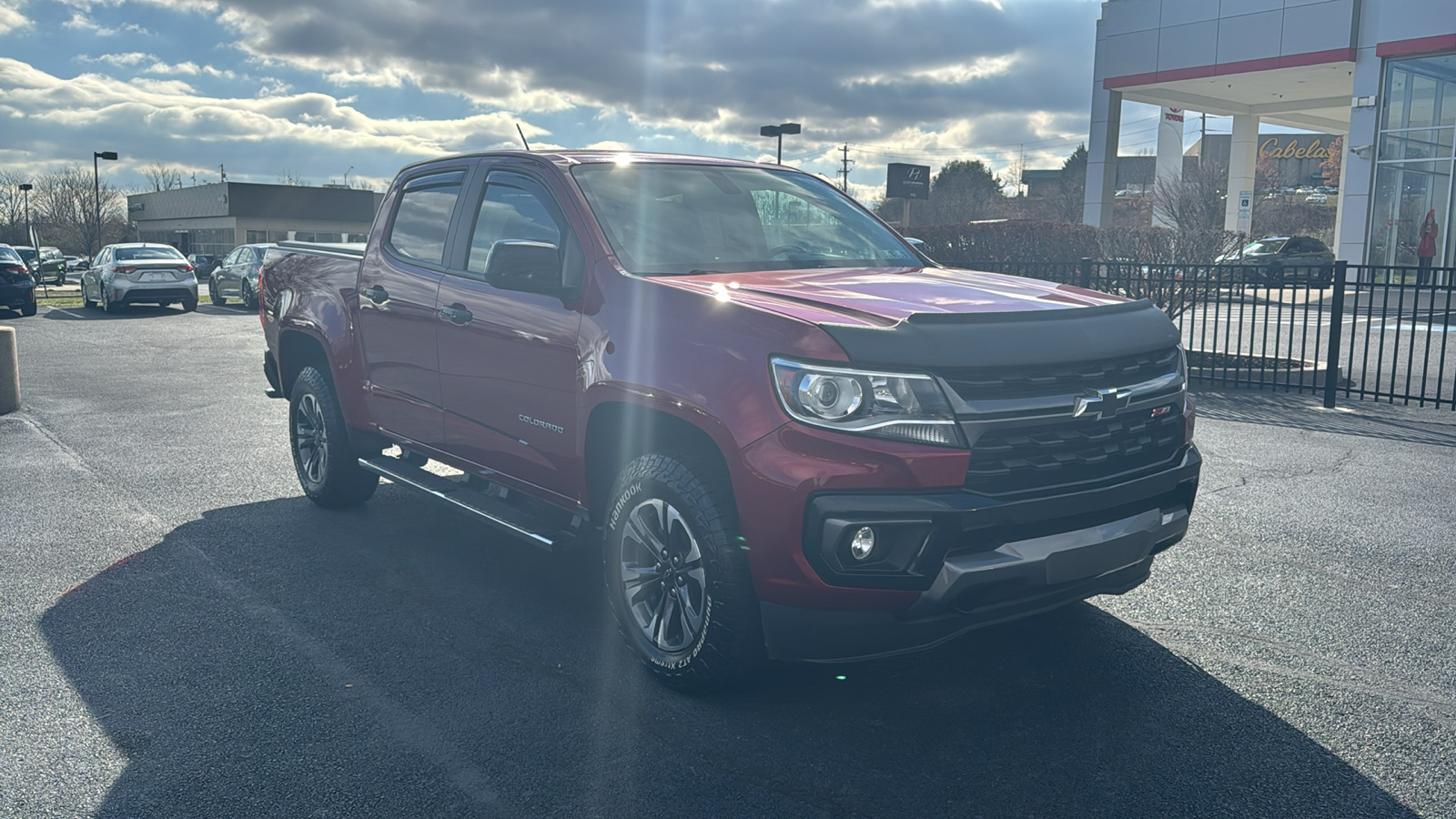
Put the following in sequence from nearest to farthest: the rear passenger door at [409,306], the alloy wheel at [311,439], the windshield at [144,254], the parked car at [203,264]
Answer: the rear passenger door at [409,306] → the alloy wheel at [311,439] → the windshield at [144,254] → the parked car at [203,264]

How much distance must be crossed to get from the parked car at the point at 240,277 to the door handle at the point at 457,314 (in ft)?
77.9

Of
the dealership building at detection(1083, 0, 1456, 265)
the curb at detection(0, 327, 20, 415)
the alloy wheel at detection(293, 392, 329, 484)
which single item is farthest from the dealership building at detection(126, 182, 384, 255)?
the alloy wheel at detection(293, 392, 329, 484)

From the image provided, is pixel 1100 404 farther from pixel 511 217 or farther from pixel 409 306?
pixel 409 306

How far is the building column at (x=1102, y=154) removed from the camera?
33.9m

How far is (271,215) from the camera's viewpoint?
76.7 metres

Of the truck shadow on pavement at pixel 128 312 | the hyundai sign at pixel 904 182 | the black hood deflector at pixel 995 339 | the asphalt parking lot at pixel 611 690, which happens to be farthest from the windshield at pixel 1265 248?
the black hood deflector at pixel 995 339

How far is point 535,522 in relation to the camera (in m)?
4.72

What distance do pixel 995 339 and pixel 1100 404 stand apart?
1.47 feet

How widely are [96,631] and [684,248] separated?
114 inches

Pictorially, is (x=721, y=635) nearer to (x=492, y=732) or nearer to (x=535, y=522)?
(x=492, y=732)

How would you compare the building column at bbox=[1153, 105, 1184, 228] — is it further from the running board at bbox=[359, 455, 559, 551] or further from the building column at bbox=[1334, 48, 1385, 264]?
the running board at bbox=[359, 455, 559, 551]

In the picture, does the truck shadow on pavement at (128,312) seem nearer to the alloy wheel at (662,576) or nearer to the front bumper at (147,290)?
the front bumper at (147,290)

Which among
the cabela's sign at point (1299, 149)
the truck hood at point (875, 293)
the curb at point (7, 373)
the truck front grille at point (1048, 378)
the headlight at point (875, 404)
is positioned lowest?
the curb at point (7, 373)

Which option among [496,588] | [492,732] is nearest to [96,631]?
[496,588]
